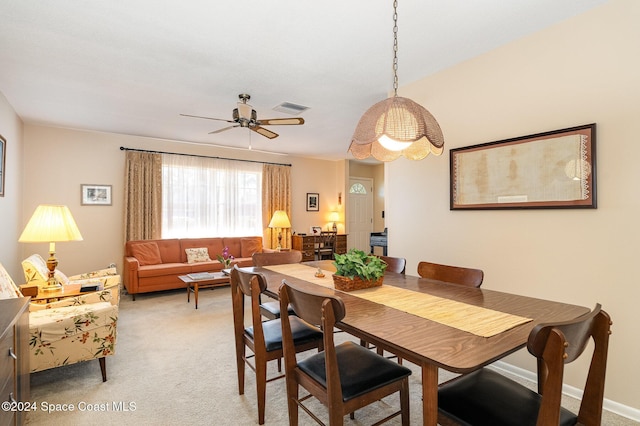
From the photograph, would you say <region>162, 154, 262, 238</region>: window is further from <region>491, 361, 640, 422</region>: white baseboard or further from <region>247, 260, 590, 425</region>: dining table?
<region>491, 361, 640, 422</region>: white baseboard

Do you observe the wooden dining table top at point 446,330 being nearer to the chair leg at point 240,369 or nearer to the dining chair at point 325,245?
the chair leg at point 240,369

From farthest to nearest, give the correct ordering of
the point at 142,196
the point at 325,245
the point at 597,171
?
the point at 325,245 → the point at 142,196 → the point at 597,171

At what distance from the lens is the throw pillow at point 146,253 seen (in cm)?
513

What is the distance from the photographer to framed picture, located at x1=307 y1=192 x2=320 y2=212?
24.5 ft

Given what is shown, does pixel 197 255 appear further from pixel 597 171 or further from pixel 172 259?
pixel 597 171

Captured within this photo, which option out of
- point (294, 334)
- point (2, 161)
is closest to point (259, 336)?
point (294, 334)

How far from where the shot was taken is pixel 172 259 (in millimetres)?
5527

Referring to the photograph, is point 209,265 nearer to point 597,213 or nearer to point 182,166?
point 182,166

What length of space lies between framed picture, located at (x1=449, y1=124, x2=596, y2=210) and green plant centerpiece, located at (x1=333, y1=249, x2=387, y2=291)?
4.22 feet

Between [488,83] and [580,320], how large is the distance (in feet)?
7.20

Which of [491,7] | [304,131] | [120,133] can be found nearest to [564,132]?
[491,7]

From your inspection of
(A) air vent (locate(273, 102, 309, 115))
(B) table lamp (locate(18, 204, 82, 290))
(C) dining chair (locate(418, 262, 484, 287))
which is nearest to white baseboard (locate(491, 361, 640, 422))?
(C) dining chair (locate(418, 262, 484, 287))

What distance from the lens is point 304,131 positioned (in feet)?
16.8

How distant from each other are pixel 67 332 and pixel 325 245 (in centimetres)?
536
